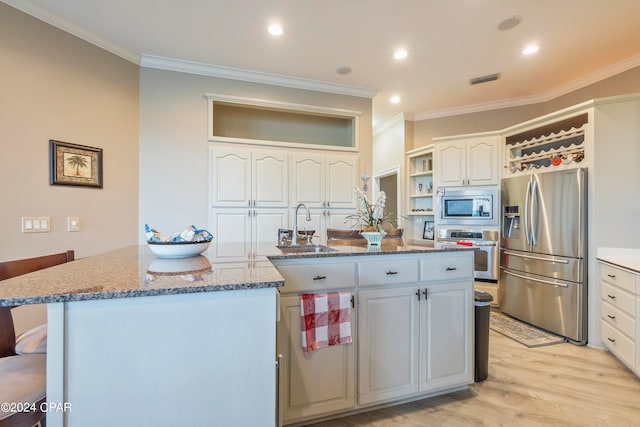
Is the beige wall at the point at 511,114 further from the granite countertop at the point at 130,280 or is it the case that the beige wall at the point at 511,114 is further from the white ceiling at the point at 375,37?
the granite countertop at the point at 130,280

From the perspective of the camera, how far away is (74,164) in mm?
2621

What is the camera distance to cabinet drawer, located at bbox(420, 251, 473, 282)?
1812 millimetres

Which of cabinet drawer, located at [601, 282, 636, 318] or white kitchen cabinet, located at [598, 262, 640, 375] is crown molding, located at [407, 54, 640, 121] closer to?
white kitchen cabinet, located at [598, 262, 640, 375]

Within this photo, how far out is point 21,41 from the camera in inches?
90.1

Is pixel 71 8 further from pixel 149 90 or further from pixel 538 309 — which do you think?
pixel 538 309

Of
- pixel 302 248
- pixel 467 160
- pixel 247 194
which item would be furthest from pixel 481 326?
pixel 247 194

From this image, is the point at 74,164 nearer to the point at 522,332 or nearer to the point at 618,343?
the point at 522,332

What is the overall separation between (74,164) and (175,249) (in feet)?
6.81

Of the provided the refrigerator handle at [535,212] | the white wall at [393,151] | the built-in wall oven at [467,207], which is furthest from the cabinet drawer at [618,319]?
the white wall at [393,151]

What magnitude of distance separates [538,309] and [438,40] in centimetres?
296

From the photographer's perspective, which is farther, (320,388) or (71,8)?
(71,8)

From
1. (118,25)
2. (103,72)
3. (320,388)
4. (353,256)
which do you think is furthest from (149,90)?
(320,388)

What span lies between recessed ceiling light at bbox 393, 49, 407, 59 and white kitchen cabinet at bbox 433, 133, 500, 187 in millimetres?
1435

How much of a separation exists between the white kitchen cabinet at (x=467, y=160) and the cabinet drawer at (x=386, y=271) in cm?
257
